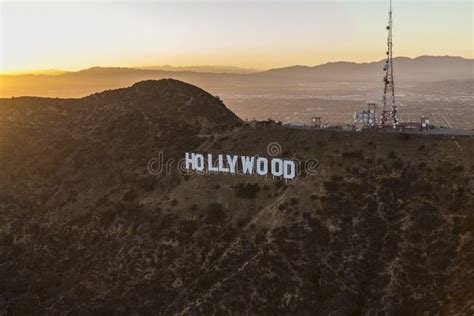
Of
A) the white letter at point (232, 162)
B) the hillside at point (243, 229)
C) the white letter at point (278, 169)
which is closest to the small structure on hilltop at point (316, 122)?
the hillside at point (243, 229)

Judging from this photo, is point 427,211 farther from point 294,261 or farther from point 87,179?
point 87,179

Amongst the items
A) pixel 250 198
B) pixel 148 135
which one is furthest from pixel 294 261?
pixel 148 135

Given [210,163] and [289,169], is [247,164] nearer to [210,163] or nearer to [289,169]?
[210,163]

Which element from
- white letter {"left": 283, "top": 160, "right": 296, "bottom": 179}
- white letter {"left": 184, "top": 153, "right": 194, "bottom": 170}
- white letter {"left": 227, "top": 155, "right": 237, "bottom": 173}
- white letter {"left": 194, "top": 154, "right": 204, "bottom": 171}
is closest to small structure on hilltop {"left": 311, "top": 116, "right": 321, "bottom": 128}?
white letter {"left": 283, "top": 160, "right": 296, "bottom": 179}

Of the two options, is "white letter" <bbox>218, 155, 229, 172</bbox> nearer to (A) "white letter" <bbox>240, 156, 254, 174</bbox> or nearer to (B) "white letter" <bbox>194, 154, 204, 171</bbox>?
(A) "white letter" <bbox>240, 156, 254, 174</bbox>

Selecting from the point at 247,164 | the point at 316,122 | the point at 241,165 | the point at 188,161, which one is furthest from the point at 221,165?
the point at 316,122

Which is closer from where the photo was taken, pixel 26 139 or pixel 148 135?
pixel 148 135
